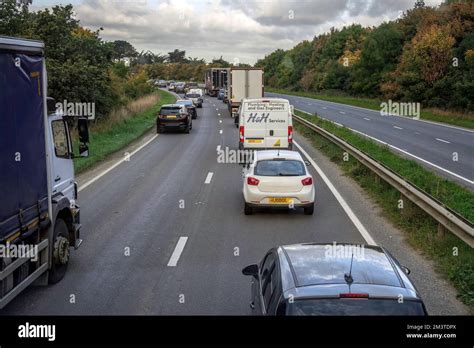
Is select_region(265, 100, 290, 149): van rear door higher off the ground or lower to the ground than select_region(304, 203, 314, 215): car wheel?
higher

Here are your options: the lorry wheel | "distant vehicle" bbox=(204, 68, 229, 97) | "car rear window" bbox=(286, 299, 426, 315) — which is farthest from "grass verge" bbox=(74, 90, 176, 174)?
"distant vehicle" bbox=(204, 68, 229, 97)

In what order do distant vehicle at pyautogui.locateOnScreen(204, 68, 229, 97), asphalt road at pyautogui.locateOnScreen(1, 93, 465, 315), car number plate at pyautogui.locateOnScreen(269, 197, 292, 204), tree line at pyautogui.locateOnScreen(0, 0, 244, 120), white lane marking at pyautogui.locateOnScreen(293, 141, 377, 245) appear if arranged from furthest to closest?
distant vehicle at pyautogui.locateOnScreen(204, 68, 229, 97) < tree line at pyautogui.locateOnScreen(0, 0, 244, 120) < car number plate at pyautogui.locateOnScreen(269, 197, 292, 204) < white lane marking at pyautogui.locateOnScreen(293, 141, 377, 245) < asphalt road at pyautogui.locateOnScreen(1, 93, 465, 315)

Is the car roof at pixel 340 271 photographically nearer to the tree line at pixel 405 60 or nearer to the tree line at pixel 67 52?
the tree line at pixel 67 52

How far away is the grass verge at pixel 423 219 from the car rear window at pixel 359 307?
3601 mm

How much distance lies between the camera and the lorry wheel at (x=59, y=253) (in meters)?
8.82

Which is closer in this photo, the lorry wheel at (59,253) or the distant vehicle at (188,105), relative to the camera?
the lorry wheel at (59,253)

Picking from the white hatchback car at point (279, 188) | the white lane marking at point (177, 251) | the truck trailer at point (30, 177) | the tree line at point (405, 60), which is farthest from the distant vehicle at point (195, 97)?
the truck trailer at point (30, 177)

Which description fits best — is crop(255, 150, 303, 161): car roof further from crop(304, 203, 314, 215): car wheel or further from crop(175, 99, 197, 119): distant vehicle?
crop(175, 99, 197, 119): distant vehicle

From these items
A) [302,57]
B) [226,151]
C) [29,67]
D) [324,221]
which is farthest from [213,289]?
[302,57]

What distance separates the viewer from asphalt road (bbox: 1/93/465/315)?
8.12 metres

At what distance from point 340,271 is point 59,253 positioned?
5.25m

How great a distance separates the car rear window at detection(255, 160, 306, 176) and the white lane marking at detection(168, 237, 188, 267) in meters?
3.03

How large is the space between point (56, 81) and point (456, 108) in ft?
117

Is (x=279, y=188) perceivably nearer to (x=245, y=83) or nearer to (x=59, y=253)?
(x=59, y=253)
